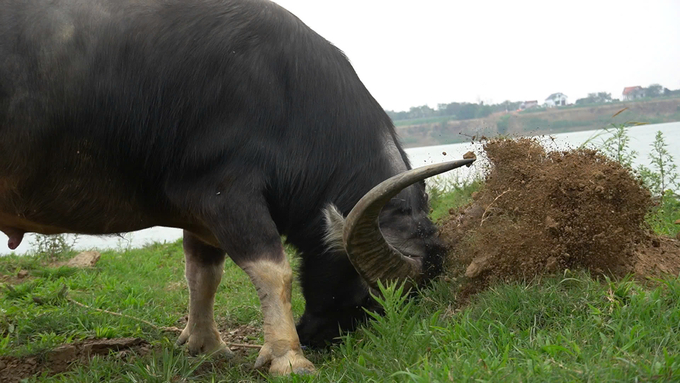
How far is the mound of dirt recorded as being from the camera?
4145 mm

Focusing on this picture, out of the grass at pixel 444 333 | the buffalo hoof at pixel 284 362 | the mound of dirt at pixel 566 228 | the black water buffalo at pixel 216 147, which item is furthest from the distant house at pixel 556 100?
the buffalo hoof at pixel 284 362

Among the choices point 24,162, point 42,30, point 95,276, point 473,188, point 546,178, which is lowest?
point 95,276

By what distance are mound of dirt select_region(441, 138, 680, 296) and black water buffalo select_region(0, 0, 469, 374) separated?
19.4 inches

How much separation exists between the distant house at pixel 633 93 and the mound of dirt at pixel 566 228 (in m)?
3.67

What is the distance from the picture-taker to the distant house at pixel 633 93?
7.72 metres

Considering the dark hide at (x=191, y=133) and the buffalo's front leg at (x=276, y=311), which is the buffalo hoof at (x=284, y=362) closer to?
the buffalo's front leg at (x=276, y=311)

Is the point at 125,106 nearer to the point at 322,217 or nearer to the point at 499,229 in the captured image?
the point at 322,217

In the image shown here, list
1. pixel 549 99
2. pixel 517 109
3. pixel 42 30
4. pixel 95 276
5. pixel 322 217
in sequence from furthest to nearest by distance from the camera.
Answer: pixel 549 99
pixel 517 109
pixel 95 276
pixel 322 217
pixel 42 30

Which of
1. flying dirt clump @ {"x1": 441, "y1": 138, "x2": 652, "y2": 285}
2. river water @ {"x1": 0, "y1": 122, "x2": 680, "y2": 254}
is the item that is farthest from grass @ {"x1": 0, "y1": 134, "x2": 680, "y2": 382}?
river water @ {"x1": 0, "y1": 122, "x2": 680, "y2": 254}

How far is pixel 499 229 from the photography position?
4410 millimetres

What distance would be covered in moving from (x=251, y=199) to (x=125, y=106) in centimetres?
90

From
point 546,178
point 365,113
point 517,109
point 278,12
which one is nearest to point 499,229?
point 546,178

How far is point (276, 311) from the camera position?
3.90 meters

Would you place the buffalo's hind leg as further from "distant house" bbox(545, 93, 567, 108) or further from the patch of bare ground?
"distant house" bbox(545, 93, 567, 108)
